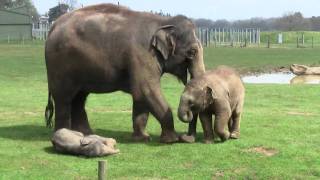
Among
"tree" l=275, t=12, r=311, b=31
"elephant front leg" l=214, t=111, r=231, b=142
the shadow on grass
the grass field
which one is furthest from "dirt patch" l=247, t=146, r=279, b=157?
"tree" l=275, t=12, r=311, b=31

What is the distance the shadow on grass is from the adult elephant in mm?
600

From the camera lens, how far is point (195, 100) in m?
11.0

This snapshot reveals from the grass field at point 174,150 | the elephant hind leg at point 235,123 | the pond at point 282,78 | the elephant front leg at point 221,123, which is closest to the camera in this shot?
the grass field at point 174,150

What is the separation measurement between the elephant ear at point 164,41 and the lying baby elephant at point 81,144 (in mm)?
1977

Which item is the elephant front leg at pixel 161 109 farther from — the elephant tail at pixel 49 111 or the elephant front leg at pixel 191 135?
the elephant tail at pixel 49 111

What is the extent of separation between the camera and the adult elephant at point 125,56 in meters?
11.6

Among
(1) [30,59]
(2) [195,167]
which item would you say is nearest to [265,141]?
(2) [195,167]

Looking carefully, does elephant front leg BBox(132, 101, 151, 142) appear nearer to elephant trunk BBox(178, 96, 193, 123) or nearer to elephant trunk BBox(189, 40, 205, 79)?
elephant trunk BBox(178, 96, 193, 123)

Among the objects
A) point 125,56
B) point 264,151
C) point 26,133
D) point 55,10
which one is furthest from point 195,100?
point 55,10

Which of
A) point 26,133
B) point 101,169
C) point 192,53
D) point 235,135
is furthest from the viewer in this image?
point 26,133

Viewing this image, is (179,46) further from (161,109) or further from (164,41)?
(161,109)

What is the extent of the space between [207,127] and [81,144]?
227cm

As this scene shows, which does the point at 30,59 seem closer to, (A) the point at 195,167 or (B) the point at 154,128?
(B) the point at 154,128

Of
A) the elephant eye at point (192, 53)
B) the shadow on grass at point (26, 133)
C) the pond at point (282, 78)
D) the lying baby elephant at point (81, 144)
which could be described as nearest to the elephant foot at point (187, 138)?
the lying baby elephant at point (81, 144)
